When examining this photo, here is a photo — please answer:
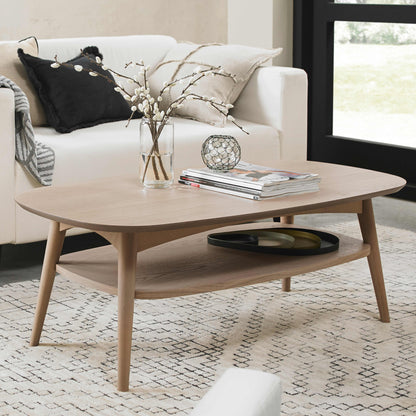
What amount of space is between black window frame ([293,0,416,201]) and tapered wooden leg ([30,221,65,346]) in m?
2.61

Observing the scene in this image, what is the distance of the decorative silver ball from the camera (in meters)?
2.50

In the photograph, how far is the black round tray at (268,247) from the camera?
2384mm

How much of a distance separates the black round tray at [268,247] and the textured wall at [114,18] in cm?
255

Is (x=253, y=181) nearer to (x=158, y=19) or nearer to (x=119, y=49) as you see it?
(x=119, y=49)

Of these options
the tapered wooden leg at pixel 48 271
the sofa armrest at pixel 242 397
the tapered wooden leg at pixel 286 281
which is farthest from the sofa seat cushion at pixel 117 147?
the sofa armrest at pixel 242 397

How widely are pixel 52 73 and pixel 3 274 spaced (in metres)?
0.93

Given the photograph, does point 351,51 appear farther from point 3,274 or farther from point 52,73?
point 3,274

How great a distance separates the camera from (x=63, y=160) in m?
3.10

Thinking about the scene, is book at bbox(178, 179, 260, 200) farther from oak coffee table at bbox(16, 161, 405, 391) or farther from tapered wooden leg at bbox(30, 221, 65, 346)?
tapered wooden leg at bbox(30, 221, 65, 346)

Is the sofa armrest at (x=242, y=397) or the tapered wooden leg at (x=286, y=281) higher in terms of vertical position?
the sofa armrest at (x=242, y=397)

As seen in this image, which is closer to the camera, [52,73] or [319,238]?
[319,238]

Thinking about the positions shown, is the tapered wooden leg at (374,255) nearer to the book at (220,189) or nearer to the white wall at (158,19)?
the book at (220,189)

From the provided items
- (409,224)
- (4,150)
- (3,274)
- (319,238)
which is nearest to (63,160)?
(4,150)

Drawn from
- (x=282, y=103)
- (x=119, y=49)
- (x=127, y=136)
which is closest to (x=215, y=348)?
(x=127, y=136)
